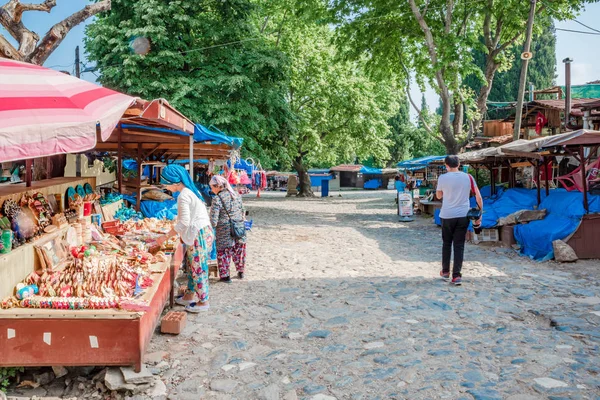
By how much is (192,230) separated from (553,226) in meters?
7.90

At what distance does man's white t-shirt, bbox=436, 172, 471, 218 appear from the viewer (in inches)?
285

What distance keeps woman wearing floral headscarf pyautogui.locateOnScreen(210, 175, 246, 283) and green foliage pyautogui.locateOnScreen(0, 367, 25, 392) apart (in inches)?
143

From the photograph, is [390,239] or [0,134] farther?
[390,239]

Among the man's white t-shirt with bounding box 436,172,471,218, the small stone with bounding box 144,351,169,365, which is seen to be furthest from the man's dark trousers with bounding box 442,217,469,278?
the small stone with bounding box 144,351,169,365

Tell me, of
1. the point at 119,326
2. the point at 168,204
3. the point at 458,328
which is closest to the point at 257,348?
the point at 119,326

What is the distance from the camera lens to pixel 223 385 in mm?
4113

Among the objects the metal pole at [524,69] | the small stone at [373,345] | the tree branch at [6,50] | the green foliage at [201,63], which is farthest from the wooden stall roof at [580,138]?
the green foliage at [201,63]

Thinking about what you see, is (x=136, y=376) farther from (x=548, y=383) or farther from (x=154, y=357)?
(x=548, y=383)

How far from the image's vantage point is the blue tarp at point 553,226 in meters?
9.78

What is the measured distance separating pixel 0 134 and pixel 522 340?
5.07 metres

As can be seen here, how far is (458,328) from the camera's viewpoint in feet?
18.0

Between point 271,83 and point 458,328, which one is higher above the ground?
point 271,83

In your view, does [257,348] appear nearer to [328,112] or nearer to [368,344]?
[368,344]

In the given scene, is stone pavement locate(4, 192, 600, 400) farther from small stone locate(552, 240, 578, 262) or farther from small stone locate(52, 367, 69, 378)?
small stone locate(52, 367, 69, 378)
